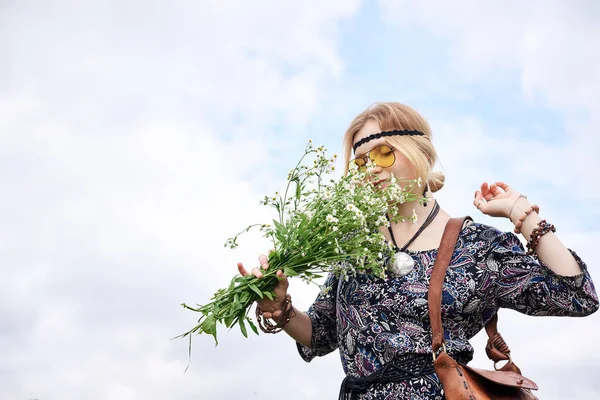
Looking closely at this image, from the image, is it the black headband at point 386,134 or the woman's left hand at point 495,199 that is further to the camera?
the black headband at point 386,134

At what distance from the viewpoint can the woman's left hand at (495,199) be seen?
11.4 feet

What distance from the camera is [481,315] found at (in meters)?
3.51

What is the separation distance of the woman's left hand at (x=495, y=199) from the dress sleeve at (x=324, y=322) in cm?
91

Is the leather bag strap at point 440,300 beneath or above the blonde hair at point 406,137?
beneath

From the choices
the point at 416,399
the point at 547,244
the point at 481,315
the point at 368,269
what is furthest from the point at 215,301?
the point at 547,244

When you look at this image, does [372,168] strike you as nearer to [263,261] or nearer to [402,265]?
[402,265]

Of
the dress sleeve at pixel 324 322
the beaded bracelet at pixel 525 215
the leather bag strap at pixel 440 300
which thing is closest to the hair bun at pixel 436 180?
the leather bag strap at pixel 440 300

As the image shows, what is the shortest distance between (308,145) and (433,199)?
0.79 meters

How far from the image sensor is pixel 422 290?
3.37 meters

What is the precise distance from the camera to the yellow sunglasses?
372cm

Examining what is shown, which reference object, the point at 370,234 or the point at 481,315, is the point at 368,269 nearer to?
the point at 370,234

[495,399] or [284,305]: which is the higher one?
[284,305]

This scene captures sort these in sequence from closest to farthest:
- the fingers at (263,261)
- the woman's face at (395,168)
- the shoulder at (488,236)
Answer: the fingers at (263,261), the shoulder at (488,236), the woman's face at (395,168)

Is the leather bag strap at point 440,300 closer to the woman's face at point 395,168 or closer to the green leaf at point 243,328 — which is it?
the woman's face at point 395,168
